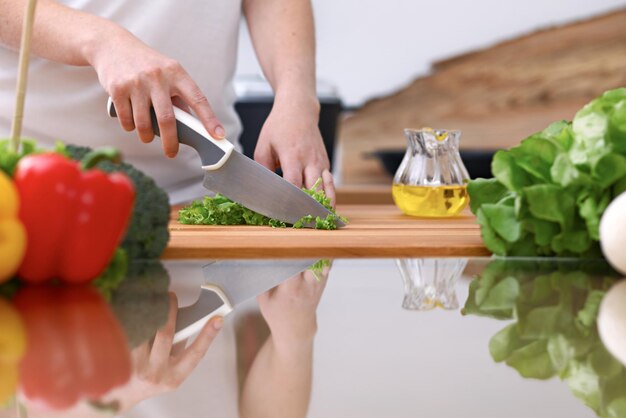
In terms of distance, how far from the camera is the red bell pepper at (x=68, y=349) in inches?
22.3

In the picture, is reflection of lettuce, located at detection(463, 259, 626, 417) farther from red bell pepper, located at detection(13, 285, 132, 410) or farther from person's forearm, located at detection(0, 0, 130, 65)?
person's forearm, located at detection(0, 0, 130, 65)

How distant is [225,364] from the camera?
2.13 feet

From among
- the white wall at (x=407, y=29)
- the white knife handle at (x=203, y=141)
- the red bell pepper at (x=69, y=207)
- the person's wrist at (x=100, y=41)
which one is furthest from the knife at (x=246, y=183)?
the white wall at (x=407, y=29)

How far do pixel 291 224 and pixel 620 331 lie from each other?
0.74m

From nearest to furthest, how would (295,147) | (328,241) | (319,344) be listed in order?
(319,344)
(328,241)
(295,147)

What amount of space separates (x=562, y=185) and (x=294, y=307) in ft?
→ 1.31

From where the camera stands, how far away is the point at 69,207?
2.93 ft

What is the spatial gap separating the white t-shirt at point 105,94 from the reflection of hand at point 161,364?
3.34ft

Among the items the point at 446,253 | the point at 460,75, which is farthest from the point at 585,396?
the point at 460,75

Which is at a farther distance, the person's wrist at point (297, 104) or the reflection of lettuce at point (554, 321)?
the person's wrist at point (297, 104)

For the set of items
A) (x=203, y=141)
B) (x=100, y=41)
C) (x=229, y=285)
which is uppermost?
(x=100, y=41)

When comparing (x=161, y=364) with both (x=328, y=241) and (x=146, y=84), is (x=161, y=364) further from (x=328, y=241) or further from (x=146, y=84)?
(x=146, y=84)

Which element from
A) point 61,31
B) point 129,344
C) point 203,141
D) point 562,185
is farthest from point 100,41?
point 129,344

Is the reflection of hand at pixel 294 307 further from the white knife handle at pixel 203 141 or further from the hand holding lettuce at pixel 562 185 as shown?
the white knife handle at pixel 203 141
